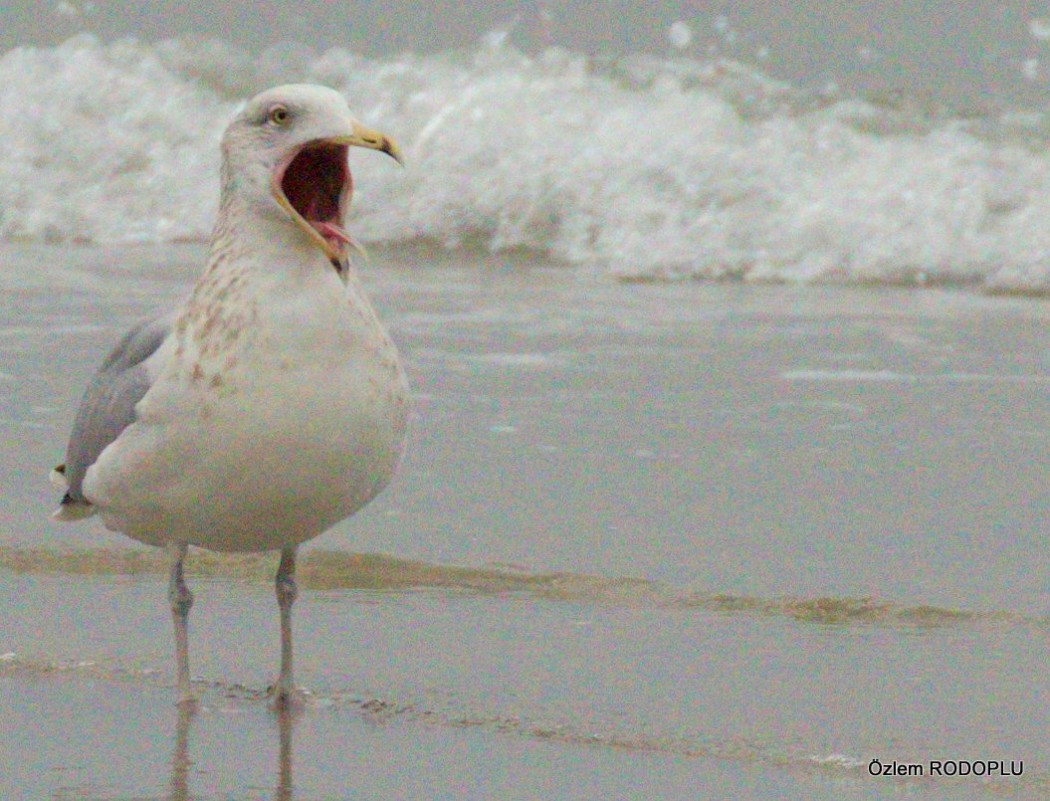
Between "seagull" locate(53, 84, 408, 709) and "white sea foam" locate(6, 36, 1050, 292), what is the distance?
7.03m

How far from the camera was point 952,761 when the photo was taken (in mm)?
3666

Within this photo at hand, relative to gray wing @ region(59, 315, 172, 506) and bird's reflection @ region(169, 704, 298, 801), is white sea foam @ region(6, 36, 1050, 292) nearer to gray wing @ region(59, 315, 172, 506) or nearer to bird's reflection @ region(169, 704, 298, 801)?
gray wing @ region(59, 315, 172, 506)

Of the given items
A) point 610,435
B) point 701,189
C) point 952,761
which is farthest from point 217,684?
point 701,189

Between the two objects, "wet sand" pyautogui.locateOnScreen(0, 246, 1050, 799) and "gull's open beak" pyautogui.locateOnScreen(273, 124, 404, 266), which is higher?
"gull's open beak" pyautogui.locateOnScreen(273, 124, 404, 266)

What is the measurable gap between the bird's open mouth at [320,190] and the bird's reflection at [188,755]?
0.88m

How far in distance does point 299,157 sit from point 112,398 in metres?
0.60

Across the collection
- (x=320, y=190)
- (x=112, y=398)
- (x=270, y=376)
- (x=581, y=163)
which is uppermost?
(x=320, y=190)

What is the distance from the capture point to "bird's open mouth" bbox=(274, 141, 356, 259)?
3.87 meters

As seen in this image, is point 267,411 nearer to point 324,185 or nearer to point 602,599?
point 324,185

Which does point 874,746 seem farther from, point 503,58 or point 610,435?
point 503,58

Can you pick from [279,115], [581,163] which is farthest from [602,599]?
[581,163]

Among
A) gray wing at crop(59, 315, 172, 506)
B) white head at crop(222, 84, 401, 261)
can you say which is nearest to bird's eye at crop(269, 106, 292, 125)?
white head at crop(222, 84, 401, 261)

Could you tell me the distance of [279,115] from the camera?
3.88m

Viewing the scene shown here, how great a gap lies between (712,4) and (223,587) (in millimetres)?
11745
